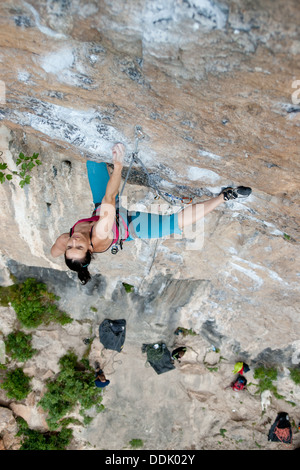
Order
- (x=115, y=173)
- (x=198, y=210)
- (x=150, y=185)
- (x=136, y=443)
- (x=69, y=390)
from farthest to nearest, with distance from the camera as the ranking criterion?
(x=136, y=443), (x=69, y=390), (x=150, y=185), (x=198, y=210), (x=115, y=173)

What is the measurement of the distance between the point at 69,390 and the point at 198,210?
496cm

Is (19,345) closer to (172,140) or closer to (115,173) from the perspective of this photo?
(115,173)

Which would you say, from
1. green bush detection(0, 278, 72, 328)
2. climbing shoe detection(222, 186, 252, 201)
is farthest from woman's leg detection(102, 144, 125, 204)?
green bush detection(0, 278, 72, 328)

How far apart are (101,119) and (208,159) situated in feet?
2.92

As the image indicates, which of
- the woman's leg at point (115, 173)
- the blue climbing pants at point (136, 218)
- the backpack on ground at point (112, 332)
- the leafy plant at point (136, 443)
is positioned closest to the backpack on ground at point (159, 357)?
the backpack on ground at point (112, 332)

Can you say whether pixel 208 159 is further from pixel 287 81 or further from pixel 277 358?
pixel 277 358

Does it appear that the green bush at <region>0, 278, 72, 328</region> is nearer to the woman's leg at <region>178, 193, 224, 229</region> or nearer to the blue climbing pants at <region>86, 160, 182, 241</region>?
the blue climbing pants at <region>86, 160, 182, 241</region>

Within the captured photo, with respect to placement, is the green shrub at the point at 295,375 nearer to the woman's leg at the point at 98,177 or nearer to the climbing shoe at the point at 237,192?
the climbing shoe at the point at 237,192

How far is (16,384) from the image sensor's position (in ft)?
19.7

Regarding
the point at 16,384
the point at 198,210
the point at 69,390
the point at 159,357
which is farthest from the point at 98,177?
the point at 16,384

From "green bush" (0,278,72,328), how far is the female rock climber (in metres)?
2.65

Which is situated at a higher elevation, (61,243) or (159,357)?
(61,243)

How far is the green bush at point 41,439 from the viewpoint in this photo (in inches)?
250
